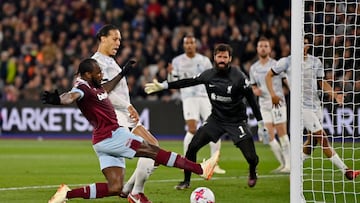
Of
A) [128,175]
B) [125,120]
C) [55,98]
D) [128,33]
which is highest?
[55,98]

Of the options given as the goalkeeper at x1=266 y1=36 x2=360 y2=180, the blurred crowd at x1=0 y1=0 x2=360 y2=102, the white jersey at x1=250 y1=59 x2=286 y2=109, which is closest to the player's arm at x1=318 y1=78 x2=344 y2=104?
the goalkeeper at x1=266 y1=36 x2=360 y2=180

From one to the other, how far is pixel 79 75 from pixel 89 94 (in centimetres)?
34

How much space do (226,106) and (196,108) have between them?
12.4 ft

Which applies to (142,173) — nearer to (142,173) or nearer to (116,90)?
(142,173)

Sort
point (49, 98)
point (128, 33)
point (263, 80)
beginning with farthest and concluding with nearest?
point (128, 33) → point (263, 80) → point (49, 98)

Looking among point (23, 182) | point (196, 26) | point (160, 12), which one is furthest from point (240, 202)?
point (160, 12)

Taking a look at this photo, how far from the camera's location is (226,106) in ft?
39.6

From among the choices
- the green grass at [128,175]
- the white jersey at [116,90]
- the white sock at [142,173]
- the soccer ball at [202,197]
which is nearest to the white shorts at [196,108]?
the green grass at [128,175]

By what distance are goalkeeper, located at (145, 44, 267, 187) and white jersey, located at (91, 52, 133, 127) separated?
1084mm

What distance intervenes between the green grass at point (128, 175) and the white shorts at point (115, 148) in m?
1.45

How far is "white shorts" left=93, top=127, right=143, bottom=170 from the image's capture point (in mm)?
9477

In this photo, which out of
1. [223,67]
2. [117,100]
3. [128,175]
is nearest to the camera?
[117,100]

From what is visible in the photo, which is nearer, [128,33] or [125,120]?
[125,120]

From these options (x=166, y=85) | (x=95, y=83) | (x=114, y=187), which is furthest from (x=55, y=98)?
(x=166, y=85)
